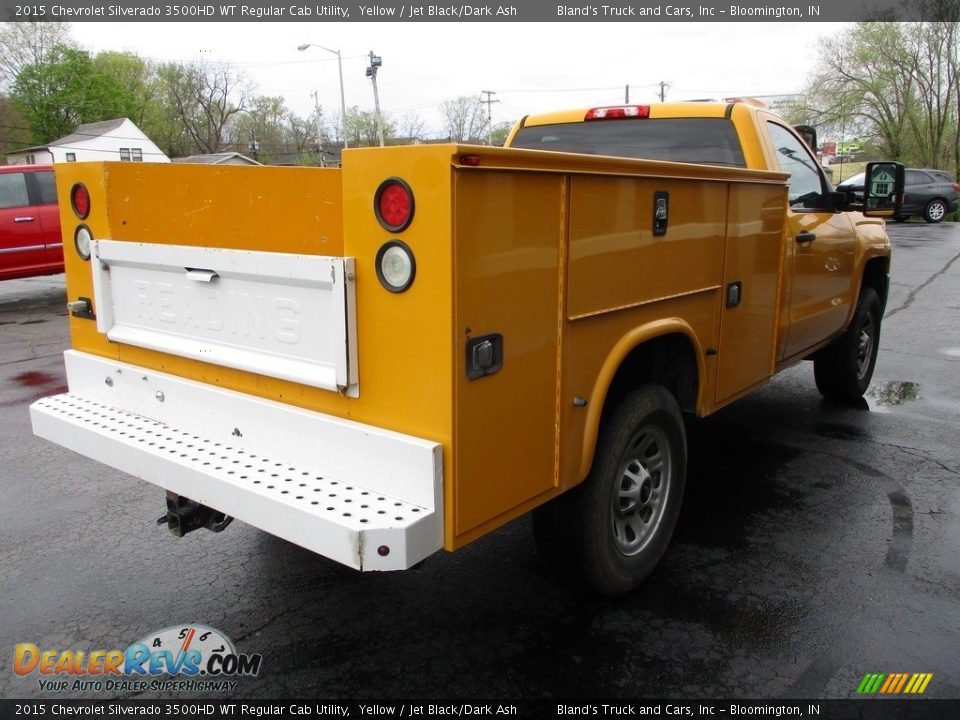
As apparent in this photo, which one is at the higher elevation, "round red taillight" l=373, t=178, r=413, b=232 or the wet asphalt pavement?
"round red taillight" l=373, t=178, r=413, b=232

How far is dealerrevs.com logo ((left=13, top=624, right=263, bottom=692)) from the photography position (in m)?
2.88

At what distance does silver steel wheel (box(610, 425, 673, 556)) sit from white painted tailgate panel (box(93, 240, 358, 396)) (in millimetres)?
1331

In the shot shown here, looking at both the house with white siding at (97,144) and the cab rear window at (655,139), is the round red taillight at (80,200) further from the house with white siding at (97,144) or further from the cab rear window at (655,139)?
the house with white siding at (97,144)

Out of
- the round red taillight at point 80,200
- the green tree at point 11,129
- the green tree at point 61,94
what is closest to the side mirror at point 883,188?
the round red taillight at point 80,200

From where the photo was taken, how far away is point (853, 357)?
20.0 feet

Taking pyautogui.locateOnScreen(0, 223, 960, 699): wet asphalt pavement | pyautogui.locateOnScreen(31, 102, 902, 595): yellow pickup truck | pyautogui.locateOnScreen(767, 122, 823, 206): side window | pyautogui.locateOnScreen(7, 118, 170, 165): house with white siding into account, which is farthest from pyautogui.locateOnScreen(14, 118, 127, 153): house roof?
pyautogui.locateOnScreen(31, 102, 902, 595): yellow pickup truck

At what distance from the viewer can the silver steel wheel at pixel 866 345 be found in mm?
6254

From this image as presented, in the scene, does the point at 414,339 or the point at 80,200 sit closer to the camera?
the point at 414,339

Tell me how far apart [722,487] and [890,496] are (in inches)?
36.9

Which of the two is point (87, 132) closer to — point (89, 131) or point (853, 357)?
point (89, 131)

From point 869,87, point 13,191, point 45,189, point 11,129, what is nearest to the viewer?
point 13,191

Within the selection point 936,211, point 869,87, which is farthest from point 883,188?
point 869,87

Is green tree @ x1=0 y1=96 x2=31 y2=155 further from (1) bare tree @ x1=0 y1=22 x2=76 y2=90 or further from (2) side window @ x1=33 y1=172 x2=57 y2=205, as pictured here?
(2) side window @ x1=33 y1=172 x2=57 y2=205

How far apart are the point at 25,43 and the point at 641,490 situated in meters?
70.5
